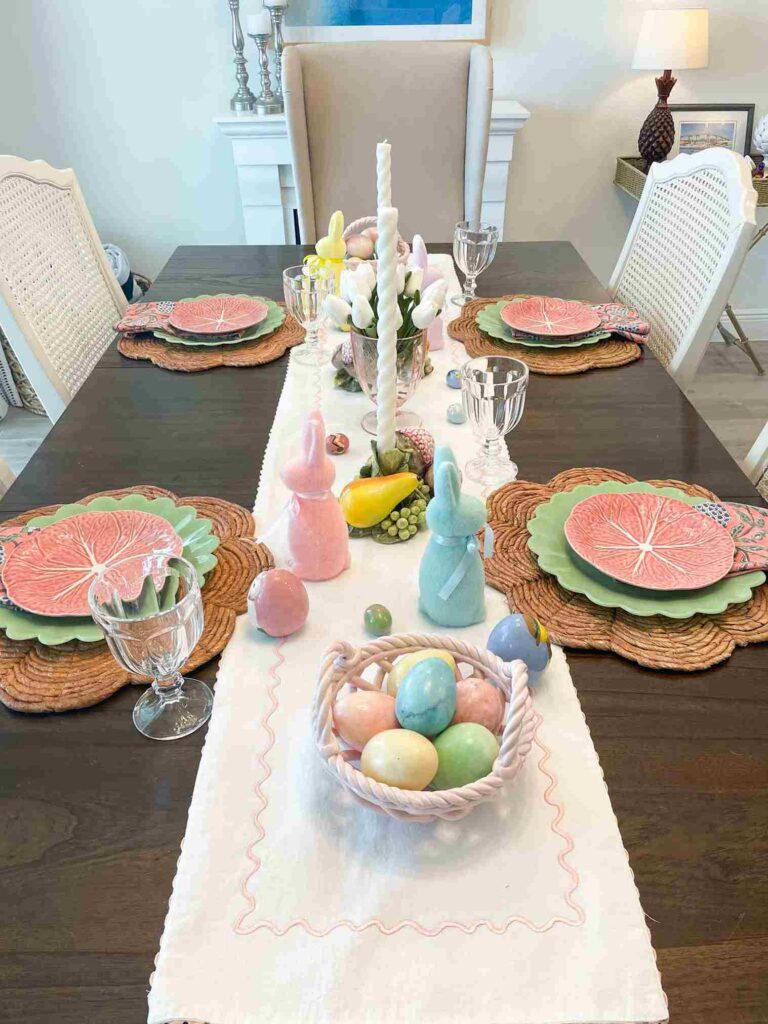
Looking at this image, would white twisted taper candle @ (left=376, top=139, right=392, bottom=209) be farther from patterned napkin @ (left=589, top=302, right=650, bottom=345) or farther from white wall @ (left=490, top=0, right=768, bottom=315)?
white wall @ (left=490, top=0, right=768, bottom=315)

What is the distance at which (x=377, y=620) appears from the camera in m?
0.73

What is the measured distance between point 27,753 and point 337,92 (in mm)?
1924

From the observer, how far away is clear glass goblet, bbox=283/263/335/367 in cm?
122

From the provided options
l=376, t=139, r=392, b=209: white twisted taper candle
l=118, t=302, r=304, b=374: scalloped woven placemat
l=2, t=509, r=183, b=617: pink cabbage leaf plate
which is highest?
l=376, t=139, r=392, b=209: white twisted taper candle

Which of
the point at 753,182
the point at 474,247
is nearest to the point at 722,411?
the point at 753,182

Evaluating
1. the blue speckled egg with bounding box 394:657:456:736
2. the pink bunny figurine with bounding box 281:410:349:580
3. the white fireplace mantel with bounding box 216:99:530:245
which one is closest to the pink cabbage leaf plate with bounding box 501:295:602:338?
the pink bunny figurine with bounding box 281:410:349:580

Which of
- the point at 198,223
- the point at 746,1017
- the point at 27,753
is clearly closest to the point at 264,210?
the point at 198,223

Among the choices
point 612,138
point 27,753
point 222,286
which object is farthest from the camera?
point 612,138

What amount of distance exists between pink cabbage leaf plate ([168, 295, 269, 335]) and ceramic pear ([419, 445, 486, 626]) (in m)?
0.77

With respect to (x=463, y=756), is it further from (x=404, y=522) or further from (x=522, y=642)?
(x=404, y=522)

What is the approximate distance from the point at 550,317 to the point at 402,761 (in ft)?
3.38

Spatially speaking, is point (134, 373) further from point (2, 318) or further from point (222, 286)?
point (222, 286)

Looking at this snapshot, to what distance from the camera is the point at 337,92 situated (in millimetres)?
2049

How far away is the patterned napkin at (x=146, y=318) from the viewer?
1363 mm
